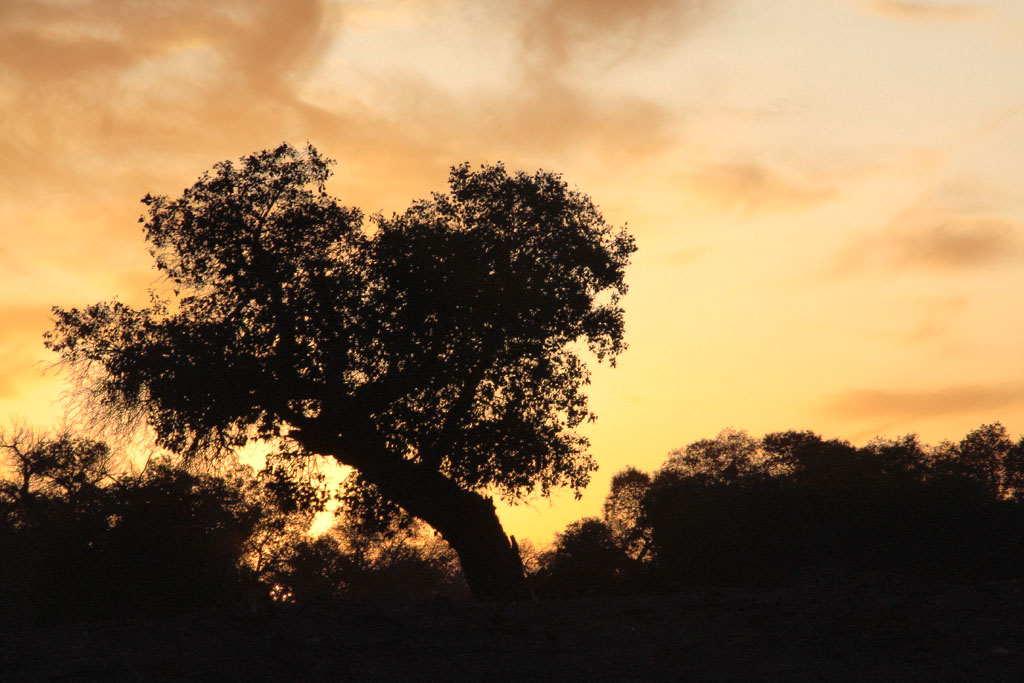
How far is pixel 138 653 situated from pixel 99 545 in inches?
272

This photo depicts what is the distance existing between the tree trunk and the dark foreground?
7.19 metres

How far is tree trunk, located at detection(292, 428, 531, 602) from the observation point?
2277cm

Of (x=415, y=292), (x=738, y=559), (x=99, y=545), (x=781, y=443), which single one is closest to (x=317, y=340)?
(x=415, y=292)

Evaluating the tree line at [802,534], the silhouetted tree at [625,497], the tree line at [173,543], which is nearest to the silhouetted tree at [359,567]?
the tree line at [173,543]

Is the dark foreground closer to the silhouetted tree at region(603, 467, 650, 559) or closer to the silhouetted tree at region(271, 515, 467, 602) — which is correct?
the silhouetted tree at region(603, 467, 650, 559)

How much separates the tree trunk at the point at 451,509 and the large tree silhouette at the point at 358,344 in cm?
4

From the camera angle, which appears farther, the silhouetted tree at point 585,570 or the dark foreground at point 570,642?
the silhouetted tree at point 585,570

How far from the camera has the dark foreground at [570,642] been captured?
459 inches

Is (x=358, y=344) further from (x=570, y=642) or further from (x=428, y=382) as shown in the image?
(x=570, y=642)

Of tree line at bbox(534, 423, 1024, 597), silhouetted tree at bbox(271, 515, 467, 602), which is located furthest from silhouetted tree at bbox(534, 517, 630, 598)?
silhouetted tree at bbox(271, 515, 467, 602)

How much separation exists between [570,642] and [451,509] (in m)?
10.3

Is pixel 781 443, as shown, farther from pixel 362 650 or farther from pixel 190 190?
pixel 362 650

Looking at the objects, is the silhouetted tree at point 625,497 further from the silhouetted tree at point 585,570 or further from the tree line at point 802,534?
the tree line at point 802,534

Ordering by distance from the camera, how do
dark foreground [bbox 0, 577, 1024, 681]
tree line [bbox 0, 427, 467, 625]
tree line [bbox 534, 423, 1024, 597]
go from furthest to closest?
tree line [bbox 534, 423, 1024, 597], tree line [bbox 0, 427, 467, 625], dark foreground [bbox 0, 577, 1024, 681]
